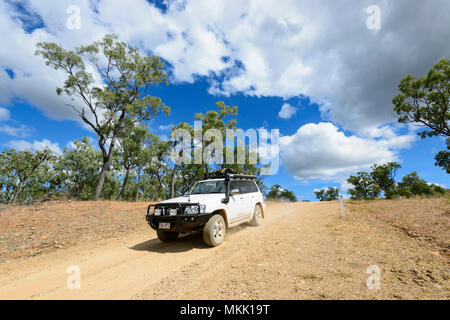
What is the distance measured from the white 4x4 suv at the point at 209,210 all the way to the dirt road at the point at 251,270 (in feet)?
1.64

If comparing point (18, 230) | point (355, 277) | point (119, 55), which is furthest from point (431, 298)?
point (119, 55)

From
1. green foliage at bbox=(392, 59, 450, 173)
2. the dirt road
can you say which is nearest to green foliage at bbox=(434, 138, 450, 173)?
green foliage at bbox=(392, 59, 450, 173)

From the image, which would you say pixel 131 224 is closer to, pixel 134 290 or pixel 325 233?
pixel 134 290

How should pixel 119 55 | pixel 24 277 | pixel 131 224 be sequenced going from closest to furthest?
pixel 24 277 < pixel 131 224 < pixel 119 55

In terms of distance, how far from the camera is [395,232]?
5.46 metres

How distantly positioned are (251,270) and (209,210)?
2.14 meters

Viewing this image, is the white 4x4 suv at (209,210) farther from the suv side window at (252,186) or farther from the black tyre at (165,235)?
the suv side window at (252,186)

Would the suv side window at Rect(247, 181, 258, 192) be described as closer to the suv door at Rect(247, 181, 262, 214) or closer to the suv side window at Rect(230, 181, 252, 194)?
the suv door at Rect(247, 181, 262, 214)

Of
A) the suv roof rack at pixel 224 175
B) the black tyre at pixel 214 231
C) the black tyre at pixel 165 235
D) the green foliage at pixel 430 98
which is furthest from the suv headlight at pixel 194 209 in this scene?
the green foliage at pixel 430 98

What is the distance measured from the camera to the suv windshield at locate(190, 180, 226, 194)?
6695 mm

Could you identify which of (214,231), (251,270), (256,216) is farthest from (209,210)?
(256,216)

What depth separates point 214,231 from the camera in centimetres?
543

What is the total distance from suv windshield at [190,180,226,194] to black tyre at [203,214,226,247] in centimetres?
117
